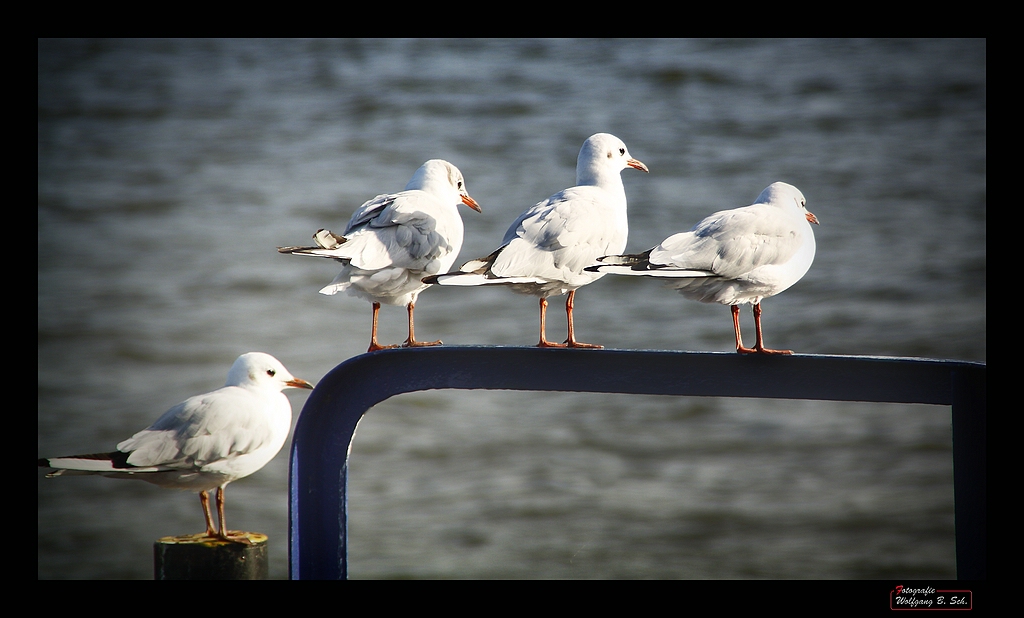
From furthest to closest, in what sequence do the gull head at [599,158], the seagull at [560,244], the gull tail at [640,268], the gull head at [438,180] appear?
the gull head at [438,180], the gull head at [599,158], the seagull at [560,244], the gull tail at [640,268]

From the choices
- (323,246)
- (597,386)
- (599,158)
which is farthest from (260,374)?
(597,386)

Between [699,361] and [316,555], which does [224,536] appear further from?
[699,361]

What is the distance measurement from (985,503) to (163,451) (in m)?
2.31

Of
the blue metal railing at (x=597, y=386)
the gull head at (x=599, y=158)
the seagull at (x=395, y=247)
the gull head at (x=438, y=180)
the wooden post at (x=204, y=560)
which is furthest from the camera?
the gull head at (x=438, y=180)

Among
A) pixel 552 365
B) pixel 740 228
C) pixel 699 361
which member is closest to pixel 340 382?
pixel 552 365

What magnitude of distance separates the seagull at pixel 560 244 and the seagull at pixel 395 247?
248 millimetres

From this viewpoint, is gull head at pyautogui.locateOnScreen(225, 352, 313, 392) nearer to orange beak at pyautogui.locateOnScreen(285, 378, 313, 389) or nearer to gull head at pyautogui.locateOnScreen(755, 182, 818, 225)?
orange beak at pyautogui.locateOnScreen(285, 378, 313, 389)

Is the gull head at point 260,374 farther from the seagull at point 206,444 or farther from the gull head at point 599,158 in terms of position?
the gull head at point 599,158

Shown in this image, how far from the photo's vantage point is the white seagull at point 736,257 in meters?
2.53

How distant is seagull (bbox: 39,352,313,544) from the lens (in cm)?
283

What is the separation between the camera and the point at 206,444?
9.57 ft

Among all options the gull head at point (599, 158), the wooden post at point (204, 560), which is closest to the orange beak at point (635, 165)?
the gull head at point (599, 158)

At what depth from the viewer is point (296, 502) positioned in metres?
1.85

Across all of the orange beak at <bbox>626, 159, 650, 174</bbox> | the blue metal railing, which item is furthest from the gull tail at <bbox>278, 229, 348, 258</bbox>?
the orange beak at <bbox>626, 159, 650, 174</bbox>
